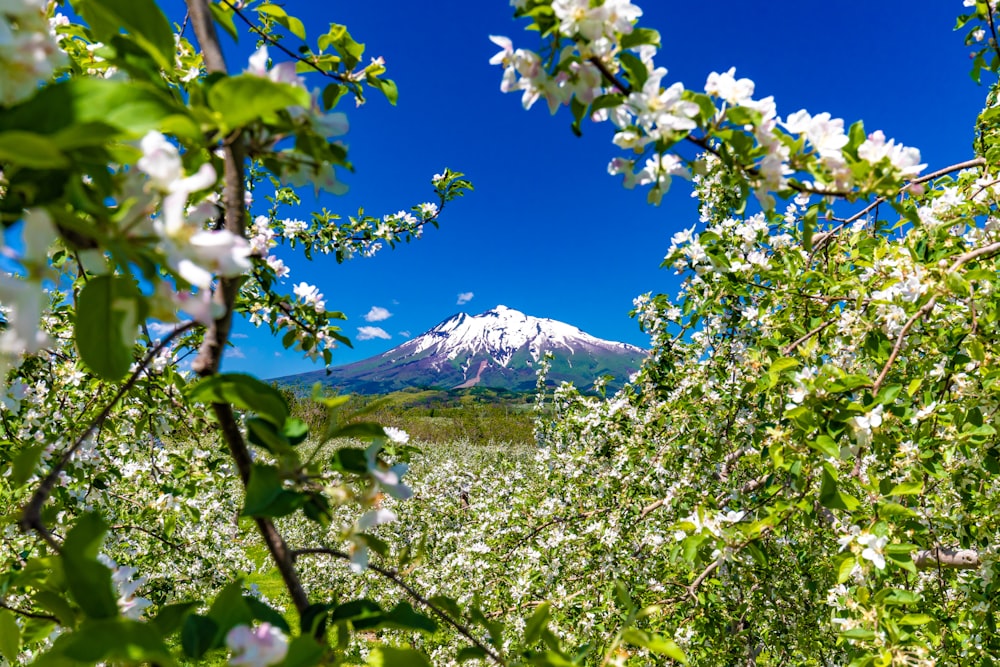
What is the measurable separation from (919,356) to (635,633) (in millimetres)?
2818

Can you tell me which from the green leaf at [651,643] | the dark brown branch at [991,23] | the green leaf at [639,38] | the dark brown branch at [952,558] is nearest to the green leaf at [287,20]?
the green leaf at [639,38]

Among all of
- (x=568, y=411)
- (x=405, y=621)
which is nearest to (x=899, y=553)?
(x=405, y=621)

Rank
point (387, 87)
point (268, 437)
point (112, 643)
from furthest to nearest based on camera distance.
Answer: point (387, 87), point (268, 437), point (112, 643)

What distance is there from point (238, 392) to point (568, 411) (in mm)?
4854

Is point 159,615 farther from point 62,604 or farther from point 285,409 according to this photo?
point 285,409

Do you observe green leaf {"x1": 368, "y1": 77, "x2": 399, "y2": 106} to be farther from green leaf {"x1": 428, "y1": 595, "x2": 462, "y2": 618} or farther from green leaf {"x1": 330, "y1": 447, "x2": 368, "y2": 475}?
green leaf {"x1": 428, "y1": 595, "x2": 462, "y2": 618}

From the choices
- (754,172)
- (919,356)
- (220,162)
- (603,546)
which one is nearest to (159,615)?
(220,162)

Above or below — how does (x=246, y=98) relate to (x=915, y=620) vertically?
above

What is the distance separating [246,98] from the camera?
0.62m

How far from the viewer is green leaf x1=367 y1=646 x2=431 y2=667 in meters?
0.74

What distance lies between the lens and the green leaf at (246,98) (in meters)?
0.61

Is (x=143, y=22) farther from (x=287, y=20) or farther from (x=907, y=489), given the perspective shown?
(x=907, y=489)

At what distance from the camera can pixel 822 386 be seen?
1.79m

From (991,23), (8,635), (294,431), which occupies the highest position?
(991,23)
